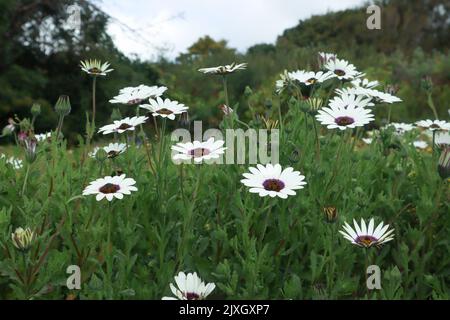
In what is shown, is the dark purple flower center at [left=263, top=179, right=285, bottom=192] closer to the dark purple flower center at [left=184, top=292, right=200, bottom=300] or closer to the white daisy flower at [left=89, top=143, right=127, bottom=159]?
the dark purple flower center at [left=184, top=292, right=200, bottom=300]

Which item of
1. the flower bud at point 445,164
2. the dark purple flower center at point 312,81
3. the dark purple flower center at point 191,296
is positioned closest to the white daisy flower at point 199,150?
the dark purple flower center at point 191,296

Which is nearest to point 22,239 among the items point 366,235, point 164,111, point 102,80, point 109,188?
point 109,188

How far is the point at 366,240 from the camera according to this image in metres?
1.59

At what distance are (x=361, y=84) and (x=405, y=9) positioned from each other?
19.5 meters

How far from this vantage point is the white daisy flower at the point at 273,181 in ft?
5.28

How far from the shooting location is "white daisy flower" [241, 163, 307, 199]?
1608 mm

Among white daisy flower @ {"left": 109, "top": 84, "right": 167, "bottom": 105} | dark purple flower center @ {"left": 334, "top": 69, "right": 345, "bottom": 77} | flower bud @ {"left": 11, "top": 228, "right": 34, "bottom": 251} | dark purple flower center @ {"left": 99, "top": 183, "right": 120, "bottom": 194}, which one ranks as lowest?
flower bud @ {"left": 11, "top": 228, "right": 34, "bottom": 251}

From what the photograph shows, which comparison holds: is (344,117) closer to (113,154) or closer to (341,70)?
(341,70)

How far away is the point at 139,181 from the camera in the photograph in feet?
6.18

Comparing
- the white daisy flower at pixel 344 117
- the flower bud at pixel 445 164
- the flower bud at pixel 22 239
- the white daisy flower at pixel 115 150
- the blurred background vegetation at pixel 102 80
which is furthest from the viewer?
the blurred background vegetation at pixel 102 80

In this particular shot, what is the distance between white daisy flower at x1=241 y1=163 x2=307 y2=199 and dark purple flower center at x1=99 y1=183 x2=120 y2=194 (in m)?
0.34

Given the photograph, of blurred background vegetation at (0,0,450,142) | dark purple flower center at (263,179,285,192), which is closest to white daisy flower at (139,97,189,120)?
dark purple flower center at (263,179,285,192)

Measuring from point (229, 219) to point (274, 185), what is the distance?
307mm

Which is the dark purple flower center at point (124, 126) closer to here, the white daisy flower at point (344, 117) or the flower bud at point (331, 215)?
the white daisy flower at point (344, 117)
